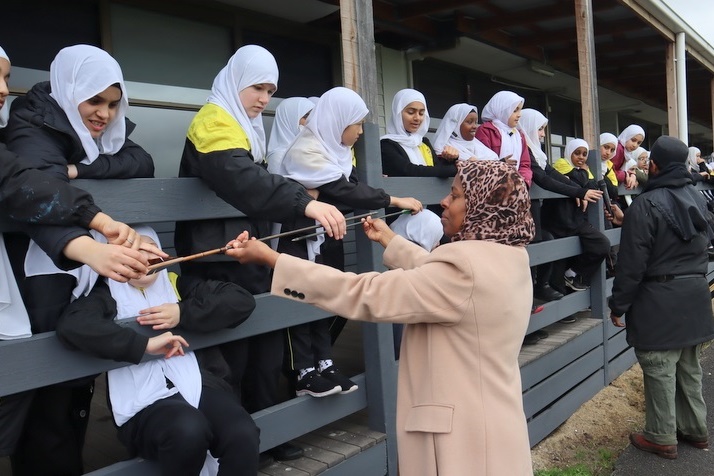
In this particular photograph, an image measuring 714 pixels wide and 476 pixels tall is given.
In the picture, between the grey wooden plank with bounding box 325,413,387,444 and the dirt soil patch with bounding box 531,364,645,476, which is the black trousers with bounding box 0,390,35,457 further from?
the dirt soil patch with bounding box 531,364,645,476

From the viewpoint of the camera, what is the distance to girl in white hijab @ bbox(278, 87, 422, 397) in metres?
2.76

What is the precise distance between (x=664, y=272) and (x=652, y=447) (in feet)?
4.07

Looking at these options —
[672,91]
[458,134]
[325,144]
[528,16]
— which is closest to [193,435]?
[325,144]

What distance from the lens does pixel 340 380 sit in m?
2.91

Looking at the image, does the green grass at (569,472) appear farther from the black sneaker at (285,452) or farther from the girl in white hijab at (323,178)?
the black sneaker at (285,452)

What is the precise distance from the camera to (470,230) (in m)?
2.01

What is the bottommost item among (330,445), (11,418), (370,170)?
(330,445)

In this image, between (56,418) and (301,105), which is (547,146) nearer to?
(301,105)

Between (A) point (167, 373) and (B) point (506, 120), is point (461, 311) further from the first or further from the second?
(B) point (506, 120)

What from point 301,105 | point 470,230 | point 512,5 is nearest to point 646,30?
point 512,5

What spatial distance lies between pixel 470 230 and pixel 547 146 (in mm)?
9525

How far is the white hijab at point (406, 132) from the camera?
154 inches

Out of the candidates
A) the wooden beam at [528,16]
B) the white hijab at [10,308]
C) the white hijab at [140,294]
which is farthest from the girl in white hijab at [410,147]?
the wooden beam at [528,16]

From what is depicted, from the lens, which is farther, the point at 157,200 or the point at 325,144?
the point at 325,144
